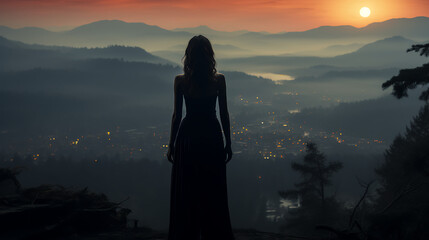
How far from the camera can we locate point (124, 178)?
123750 millimetres

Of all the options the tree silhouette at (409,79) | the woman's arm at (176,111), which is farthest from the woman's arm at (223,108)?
the tree silhouette at (409,79)

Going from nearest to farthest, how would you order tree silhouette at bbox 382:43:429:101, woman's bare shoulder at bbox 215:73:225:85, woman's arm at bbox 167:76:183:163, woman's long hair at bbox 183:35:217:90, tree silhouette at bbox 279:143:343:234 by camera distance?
woman's long hair at bbox 183:35:217:90
woman's bare shoulder at bbox 215:73:225:85
woman's arm at bbox 167:76:183:163
tree silhouette at bbox 382:43:429:101
tree silhouette at bbox 279:143:343:234

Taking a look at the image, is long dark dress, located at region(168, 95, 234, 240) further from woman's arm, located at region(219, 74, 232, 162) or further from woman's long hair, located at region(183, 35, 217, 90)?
woman's long hair, located at region(183, 35, 217, 90)

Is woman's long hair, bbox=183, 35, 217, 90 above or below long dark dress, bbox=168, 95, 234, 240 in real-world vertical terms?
above

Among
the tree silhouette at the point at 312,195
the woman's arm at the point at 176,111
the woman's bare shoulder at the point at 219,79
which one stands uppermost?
the woman's bare shoulder at the point at 219,79

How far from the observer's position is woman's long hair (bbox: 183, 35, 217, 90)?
23.1 feet

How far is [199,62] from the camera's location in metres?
7.06

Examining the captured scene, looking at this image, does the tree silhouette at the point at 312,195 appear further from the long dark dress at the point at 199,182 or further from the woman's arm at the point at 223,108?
the woman's arm at the point at 223,108

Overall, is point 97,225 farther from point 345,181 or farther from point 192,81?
point 345,181

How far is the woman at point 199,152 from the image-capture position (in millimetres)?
7129

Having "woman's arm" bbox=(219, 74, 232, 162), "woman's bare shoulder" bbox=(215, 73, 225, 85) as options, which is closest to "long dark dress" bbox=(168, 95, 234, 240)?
"woman's arm" bbox=(219, 74, 232, 162)

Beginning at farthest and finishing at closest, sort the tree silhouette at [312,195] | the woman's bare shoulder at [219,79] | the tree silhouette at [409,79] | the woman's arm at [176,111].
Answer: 1. the tree silhouette at [312,195]
2. the tree silhouette at [409,79]
3. the woman's arm at [176,111]
4. the woman's bare shoulder at [219,79]

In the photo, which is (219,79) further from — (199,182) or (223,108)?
(199,182)

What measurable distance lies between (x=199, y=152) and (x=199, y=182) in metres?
0.60
